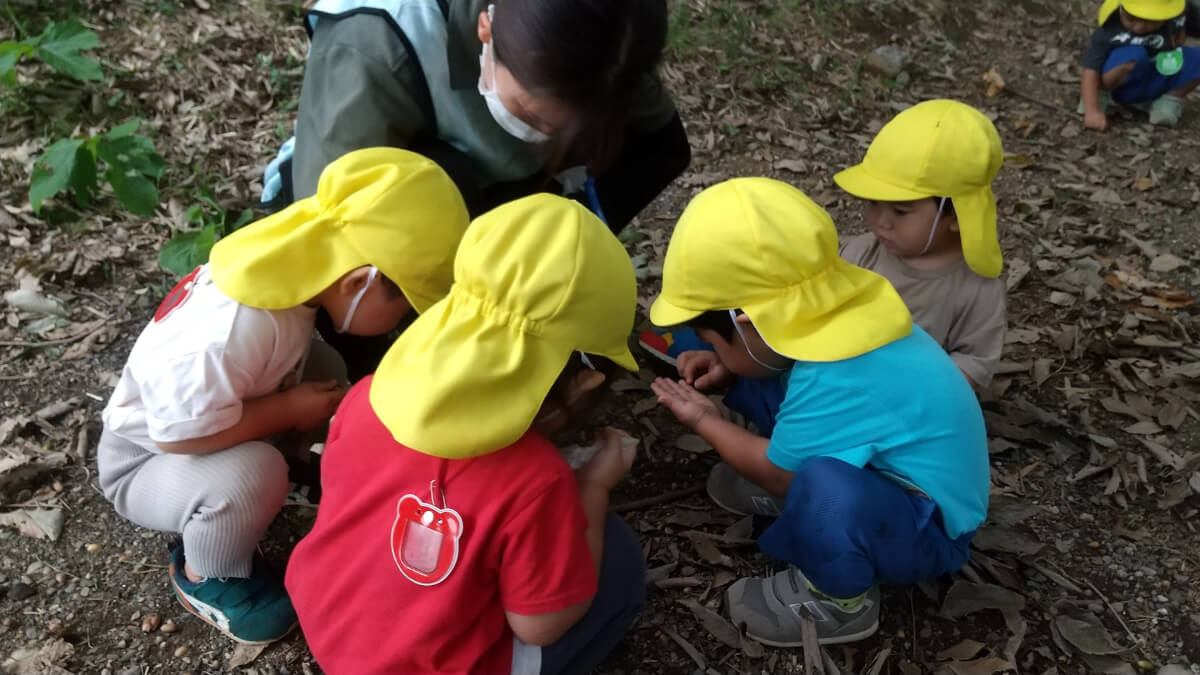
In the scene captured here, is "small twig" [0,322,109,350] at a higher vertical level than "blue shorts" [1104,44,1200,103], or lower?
lower

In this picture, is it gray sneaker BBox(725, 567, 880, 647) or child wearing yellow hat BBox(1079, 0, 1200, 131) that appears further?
child wearing yellow hat BBox(1079, 0, 1200, 131)

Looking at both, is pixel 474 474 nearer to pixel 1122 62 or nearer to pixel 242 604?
pixel 242 604

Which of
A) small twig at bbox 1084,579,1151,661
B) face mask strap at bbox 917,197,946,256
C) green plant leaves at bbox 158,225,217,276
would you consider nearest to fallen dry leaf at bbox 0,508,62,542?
green plant leaves at bbox 158,225,217,276

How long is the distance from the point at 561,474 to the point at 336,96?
133cm

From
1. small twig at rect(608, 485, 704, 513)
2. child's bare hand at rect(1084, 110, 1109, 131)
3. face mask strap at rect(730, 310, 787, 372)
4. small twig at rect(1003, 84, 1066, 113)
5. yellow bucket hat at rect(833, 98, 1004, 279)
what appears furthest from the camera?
small twig at rect(1003, 84, 1066, 113)

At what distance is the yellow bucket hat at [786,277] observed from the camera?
1.91 metres

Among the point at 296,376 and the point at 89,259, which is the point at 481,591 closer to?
the point at 296,376

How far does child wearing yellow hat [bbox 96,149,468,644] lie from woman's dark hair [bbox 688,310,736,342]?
2.12 feet

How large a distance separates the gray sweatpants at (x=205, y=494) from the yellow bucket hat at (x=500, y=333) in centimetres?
69

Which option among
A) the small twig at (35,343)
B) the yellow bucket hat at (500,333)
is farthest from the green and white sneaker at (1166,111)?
the small twig at (35,343)

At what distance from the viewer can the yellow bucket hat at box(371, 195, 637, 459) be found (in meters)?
1.49

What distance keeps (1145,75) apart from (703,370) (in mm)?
4260

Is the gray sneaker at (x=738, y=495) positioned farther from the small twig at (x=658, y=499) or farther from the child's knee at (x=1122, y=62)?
the child's knee at (x=1122, y=62)

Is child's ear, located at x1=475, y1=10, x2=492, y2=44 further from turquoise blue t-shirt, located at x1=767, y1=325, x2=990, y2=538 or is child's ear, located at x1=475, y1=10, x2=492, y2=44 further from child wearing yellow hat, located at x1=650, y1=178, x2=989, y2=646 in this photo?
turquoise blue t-shirt, located at x1=767, y1=325, x2=990, y2=538
